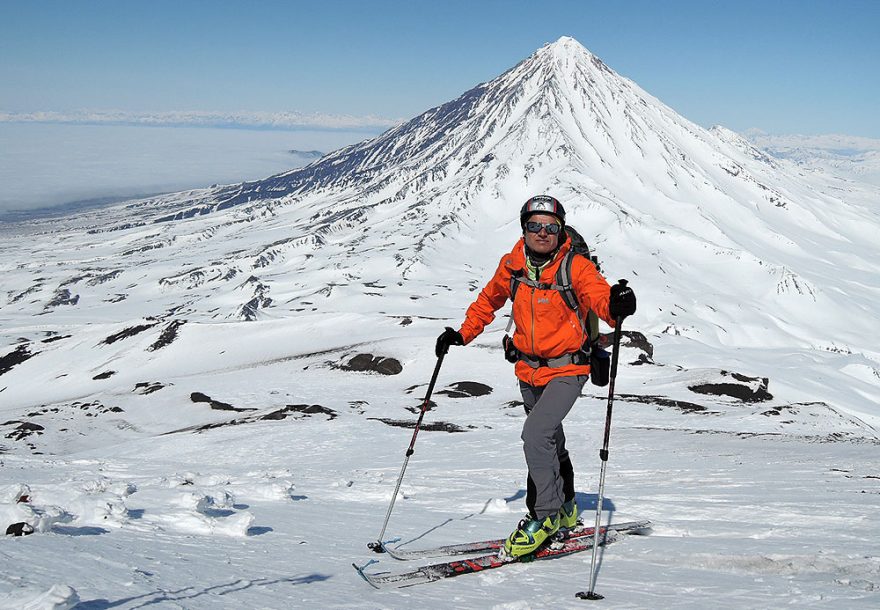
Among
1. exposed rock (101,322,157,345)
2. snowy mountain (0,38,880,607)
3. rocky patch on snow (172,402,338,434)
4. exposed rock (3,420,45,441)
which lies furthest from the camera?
exposed rock (101,322,157,345)

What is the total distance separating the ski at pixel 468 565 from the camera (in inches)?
263

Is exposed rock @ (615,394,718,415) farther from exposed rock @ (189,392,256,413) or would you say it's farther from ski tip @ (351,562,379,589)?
ski tip @ (351,562,379,589)

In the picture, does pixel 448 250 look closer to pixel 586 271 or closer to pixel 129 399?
pixel 129 399

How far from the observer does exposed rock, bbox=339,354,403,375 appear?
49938 mm

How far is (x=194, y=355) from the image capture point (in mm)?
64500

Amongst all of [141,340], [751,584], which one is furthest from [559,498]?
[141,340]

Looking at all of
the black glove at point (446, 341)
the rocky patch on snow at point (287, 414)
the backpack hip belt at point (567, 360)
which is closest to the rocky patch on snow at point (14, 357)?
the rocky patch on snow at point (287, 414)

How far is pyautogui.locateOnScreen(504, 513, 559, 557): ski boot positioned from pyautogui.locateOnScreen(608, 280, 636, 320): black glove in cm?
255

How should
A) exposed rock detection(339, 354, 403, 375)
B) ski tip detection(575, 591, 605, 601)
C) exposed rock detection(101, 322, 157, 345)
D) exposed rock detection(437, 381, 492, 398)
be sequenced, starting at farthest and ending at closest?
1. exposed rock detection(101, 322, 157, 345)
2. exposed rock detection(339, 354, 403, 375)
3. exposed rock detection(437, 381, 492, 398)
4. ski tip detection(575, 591, 605, 601)

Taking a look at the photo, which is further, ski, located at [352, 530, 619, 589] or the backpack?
the backpack

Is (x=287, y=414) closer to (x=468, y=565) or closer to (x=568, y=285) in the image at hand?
(x=468, y=565)

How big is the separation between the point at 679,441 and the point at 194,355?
5346 cm

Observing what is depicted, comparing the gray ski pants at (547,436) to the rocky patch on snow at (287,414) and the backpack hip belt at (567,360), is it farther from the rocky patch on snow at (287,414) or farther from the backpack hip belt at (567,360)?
the rocky patch on snow at (287,414)

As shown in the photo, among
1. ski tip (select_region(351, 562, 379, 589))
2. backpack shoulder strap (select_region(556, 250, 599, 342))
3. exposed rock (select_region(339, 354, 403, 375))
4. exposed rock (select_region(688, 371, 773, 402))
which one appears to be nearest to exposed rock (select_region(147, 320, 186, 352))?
exposed rock (select_region(339, 354, 403, 375))
